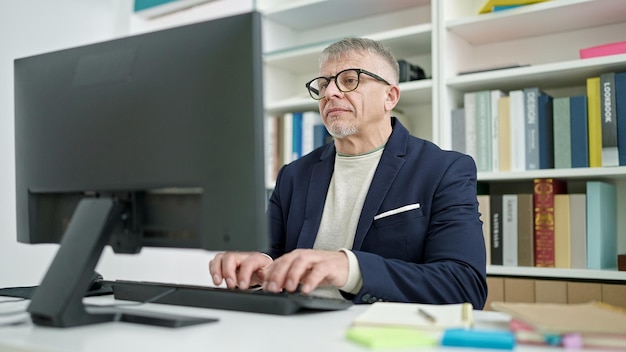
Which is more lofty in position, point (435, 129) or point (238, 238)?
point (435, 129)

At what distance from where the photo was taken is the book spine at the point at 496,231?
7.34 feet

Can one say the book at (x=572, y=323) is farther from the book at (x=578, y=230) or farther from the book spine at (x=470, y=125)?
the book spine at (x=470, y=125)

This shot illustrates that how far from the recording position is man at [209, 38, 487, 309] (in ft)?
3.96

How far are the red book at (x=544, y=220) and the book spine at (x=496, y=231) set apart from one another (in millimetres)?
118

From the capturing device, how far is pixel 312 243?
→ 174 centimetres

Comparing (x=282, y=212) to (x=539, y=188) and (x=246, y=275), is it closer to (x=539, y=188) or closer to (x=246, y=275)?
(x=246, y=275)

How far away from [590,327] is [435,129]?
62.0 inches

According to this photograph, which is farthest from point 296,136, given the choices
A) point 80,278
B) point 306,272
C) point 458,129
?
point 80,278

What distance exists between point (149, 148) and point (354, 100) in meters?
0.95

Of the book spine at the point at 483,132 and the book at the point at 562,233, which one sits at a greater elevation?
the book spine at the point at 483,132

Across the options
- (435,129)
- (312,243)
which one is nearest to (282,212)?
(312,243)

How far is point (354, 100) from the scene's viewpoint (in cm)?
188

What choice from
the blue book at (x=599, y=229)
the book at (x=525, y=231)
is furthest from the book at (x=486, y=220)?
the blue book at (x=599, y=229)

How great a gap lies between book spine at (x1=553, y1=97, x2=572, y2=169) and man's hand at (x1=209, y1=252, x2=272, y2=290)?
1203 mm
